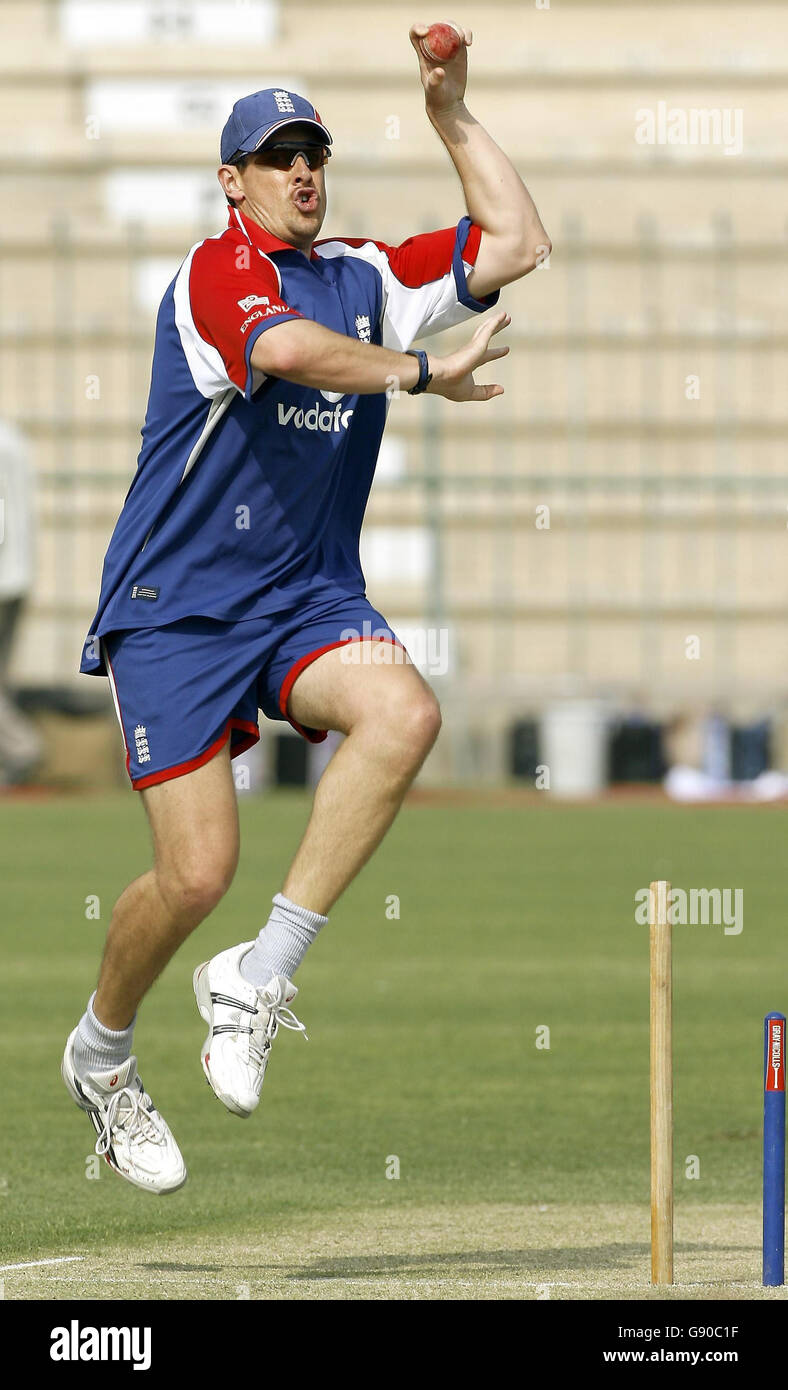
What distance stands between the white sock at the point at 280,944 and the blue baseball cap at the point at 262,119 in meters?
2.11

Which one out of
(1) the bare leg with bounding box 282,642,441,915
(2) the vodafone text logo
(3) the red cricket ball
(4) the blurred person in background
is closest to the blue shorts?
(1) the bare leg with bounding box 282,642,441,915

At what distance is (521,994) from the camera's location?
45.3 feet

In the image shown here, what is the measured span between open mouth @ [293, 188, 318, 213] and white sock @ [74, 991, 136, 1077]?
2.35 meters

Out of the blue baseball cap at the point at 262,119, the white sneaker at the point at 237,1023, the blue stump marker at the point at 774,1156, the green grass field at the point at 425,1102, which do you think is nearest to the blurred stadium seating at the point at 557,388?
the green grass field at the point at 425,1102

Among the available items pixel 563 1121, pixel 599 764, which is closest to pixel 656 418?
pixel 599 764

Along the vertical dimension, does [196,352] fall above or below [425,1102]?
above

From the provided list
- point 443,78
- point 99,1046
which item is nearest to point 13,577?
point 99,1046

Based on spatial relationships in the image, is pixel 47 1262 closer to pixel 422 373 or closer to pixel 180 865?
pixel 180 865

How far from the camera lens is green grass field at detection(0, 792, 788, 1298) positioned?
727 centimetres

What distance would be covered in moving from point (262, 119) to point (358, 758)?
70.9 inches

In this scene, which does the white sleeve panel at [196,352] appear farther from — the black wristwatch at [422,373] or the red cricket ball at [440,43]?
the red cricket ball at [440,43]

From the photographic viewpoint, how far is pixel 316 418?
23.3 feet

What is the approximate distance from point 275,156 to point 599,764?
83.8 feet
